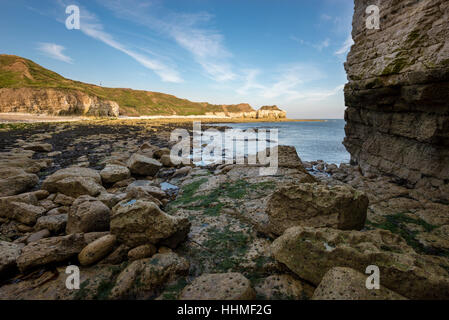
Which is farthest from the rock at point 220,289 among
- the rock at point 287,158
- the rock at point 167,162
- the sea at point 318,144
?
the sea at point 318,144

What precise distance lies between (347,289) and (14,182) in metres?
8.30

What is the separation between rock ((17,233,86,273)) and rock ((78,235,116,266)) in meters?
0.17

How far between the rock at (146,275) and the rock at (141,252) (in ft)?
0.49

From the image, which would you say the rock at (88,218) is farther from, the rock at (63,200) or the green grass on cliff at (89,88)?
the green grass on cliff at (89,88)

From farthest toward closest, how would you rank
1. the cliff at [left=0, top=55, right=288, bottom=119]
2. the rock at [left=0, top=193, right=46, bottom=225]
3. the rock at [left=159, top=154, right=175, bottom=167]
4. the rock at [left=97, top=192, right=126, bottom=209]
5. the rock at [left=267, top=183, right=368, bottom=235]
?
the cliff at [left=0, top=55, right=288, bottom=119] → the rock at [left=159, top=154, right=175, bottom=167] → the rock at [left=97, top=192, right=126, bottom=209] → the rock at [left=0, top=193, right=46, bottom=225] → the rock at [left=267, top=183, right=368, bottom=235]

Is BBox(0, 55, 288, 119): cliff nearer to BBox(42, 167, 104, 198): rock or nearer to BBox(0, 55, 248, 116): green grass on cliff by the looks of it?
BBox(0, 55, 248, 116): green grass on cliff

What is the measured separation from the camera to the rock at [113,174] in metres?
7.45

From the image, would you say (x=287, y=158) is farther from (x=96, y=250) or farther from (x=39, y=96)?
(x=39, y=96)

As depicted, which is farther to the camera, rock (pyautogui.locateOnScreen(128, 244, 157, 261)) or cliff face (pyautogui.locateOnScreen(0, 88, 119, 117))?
cliff face (pyautogui.locateOnScreen(0, 88, 119, 117))

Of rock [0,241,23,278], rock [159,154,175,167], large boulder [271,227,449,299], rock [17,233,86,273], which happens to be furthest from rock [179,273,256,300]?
rock [159,154,175,167]

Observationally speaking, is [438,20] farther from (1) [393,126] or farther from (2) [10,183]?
(2) [10,183]

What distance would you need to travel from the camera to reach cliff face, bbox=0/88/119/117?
56.1 meters
